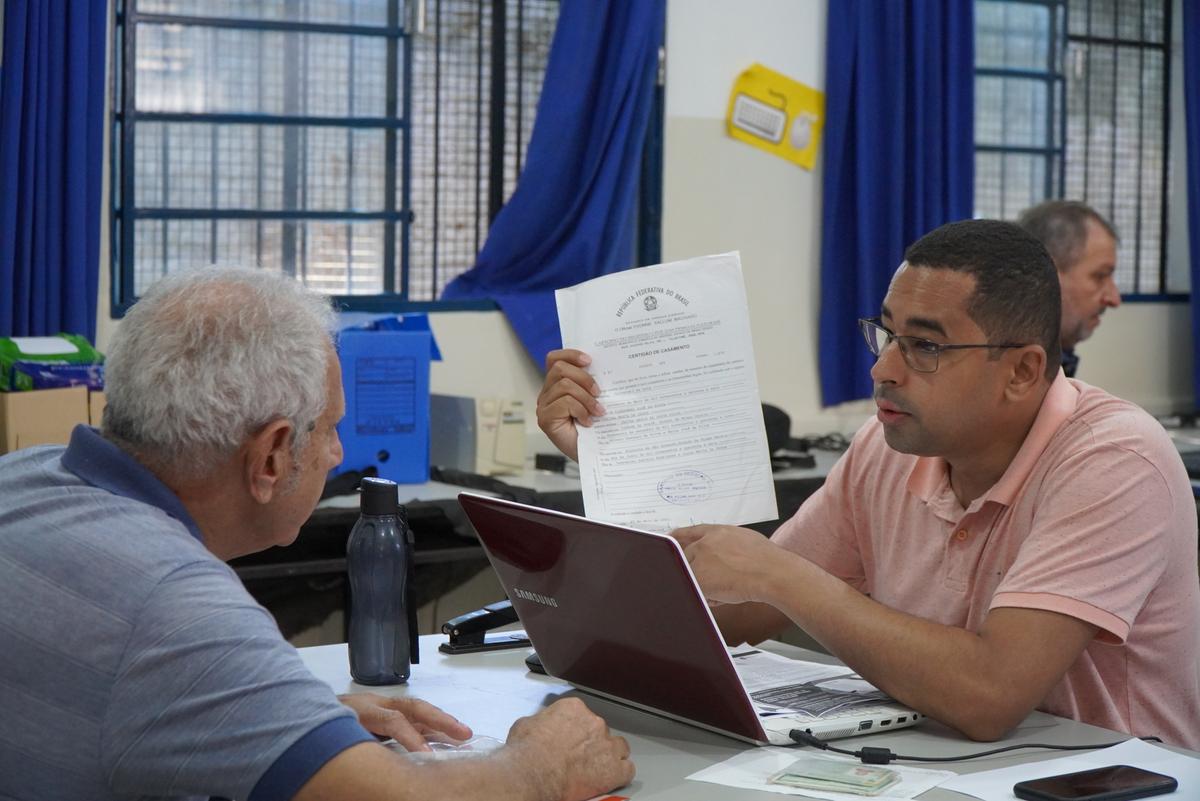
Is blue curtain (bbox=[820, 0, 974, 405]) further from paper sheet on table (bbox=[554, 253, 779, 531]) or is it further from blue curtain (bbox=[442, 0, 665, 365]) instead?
paper sheet on table (bbox=[554, 253, 779, 531])

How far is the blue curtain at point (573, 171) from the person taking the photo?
14.0 ft

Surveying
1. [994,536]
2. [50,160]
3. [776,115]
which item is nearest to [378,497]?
[994,536]

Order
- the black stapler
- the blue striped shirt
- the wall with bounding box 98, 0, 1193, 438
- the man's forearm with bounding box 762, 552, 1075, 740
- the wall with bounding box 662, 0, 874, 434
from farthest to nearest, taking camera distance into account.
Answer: the wall with bounding box 662, 0, 874, 434, the wall with bounding box 98, 0, 1193, 438, the black stapler, the man's forearm with bounding box 762, 552, 1075, 740, the blue striped shirt

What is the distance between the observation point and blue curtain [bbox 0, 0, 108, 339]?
362 cm

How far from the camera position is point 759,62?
15.2 feet

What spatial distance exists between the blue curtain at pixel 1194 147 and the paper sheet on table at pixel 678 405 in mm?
4224

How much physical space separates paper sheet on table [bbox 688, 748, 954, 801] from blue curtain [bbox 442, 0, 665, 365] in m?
2.82

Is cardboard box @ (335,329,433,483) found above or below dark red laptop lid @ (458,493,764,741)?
above

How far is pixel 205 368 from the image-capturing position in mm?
1295

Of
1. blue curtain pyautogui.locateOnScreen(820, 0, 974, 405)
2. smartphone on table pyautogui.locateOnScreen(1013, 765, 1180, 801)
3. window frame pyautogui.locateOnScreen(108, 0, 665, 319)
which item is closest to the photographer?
smartphone on table pyautogui.locateOnScreen(1013, 765, 1180, 801)

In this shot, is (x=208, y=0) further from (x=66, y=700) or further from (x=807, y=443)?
(x=66, y=700)

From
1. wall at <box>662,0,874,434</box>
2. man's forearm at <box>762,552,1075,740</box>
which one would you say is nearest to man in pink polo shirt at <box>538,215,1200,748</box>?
man's forearm at <box>762,552,1075,740</box>

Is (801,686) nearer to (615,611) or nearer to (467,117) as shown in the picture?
(615,611)

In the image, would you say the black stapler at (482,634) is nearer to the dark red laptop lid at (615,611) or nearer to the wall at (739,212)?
the dark red laptop lid at (615,611)
